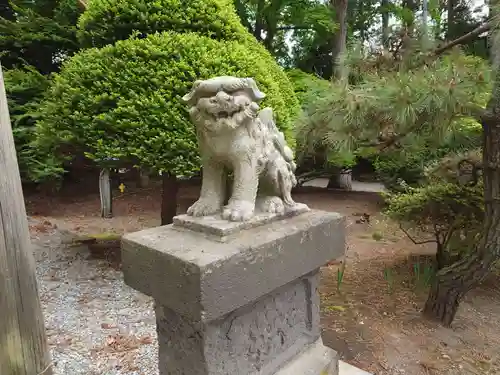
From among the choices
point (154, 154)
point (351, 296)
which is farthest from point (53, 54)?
point (351, 296)

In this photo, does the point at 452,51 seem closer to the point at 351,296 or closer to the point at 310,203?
the point at 351,296

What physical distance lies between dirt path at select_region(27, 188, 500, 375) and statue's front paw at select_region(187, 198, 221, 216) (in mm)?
1147

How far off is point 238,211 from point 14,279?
3.70ft

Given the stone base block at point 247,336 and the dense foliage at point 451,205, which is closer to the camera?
the stone base block at point 247,336

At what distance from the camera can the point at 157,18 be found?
2.83m

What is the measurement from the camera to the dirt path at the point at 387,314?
2.32m

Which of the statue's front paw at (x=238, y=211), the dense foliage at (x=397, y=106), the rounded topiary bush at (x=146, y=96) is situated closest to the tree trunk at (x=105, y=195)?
the rounded topiary bush at (x=146, y=96)

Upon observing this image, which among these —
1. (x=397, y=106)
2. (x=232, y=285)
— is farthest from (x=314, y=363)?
(x=397, y=106)

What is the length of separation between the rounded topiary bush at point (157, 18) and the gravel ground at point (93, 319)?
6.45 ft

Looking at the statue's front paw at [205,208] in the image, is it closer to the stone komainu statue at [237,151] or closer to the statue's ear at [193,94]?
the stone komainu statue at [237,151]

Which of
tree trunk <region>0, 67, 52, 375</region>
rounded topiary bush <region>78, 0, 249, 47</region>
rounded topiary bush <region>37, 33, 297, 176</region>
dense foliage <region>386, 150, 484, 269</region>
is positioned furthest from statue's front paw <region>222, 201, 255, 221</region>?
dense foliage <region>386, 150, 484, 269</region>

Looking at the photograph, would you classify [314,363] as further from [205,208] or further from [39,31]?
[39,31]

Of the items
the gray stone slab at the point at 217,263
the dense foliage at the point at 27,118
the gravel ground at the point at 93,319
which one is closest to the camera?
the gray stone slab at the point at 217,263

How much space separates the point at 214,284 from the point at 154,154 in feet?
5.57
